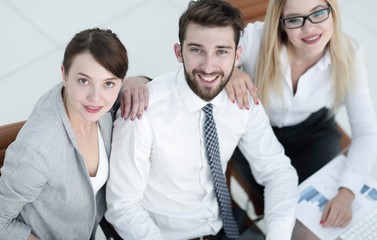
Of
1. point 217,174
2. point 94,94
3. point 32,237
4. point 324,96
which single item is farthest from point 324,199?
point 32,237

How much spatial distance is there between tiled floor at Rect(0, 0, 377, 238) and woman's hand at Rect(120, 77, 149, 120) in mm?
1380

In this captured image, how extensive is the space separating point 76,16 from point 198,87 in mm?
1994

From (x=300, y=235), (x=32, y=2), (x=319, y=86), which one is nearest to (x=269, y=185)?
(x=300, y=235)

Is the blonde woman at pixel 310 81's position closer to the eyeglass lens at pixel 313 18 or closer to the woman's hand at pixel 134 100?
the eyeglass lens at pixel 313 18

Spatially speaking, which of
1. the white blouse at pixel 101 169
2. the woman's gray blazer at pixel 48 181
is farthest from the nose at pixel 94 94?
the white blouse at pixel 101 169

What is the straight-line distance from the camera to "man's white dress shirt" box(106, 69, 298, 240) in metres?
1.78

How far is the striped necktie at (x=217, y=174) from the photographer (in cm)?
183

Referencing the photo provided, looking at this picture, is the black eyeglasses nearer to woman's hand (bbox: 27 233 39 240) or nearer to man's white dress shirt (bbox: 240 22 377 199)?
man's white dress shirt (bbox: 240 22 377 199)

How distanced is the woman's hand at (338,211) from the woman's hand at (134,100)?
2.31ft

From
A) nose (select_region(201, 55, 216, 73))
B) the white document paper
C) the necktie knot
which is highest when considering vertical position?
nose (select_region(201, 55, 216, 73))

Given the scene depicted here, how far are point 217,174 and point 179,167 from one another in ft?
0.48

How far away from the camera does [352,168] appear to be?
1969 mm

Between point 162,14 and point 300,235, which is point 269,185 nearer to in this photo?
point 300,235

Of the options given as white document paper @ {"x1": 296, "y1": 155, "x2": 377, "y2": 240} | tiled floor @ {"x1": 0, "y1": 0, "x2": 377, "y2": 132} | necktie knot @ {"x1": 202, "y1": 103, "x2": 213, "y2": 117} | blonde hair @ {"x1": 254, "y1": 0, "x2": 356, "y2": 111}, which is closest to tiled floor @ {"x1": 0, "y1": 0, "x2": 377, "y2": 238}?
tiled floor @ {"x1": 0, "y1": 0, "x2": 377, "y2": 132}
